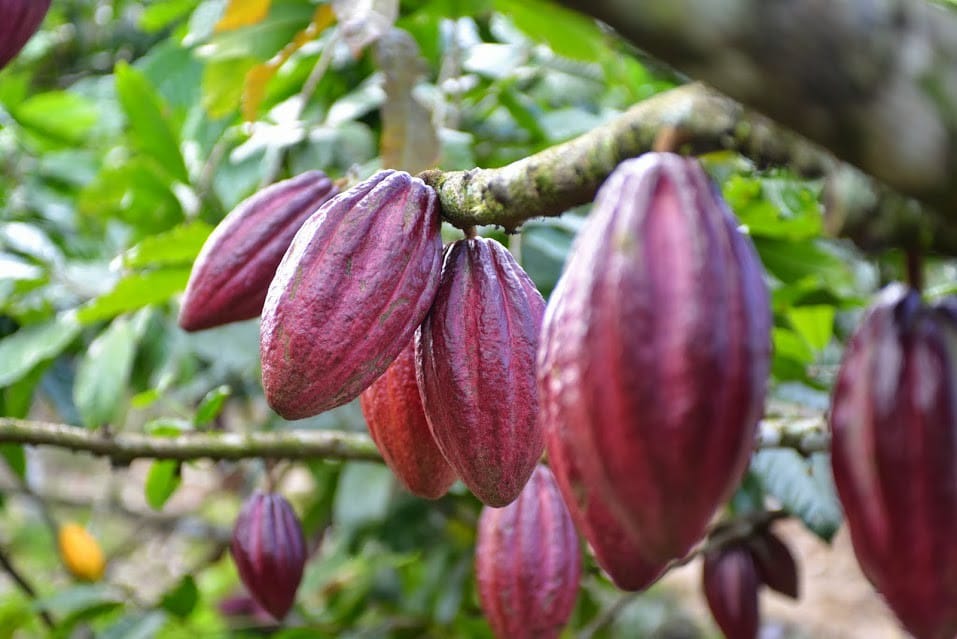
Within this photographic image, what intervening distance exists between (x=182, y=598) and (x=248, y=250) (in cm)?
115

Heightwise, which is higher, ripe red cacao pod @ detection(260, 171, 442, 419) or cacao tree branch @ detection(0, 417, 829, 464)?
ripe red cacao pod @ detection(260, 171, 442, 419)

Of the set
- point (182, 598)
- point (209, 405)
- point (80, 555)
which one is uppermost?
point (209, 405)

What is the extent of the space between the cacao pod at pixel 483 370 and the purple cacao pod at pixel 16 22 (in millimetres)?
494

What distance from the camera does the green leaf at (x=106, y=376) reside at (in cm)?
147

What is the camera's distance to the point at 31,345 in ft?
5.57

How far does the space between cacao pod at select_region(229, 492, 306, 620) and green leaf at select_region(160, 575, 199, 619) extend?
50 cm

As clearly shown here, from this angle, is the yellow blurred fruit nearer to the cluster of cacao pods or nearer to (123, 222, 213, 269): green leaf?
(123, 222, 213, 269): green leaf

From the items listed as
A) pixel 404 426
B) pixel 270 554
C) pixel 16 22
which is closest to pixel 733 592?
Answer: pixel 270 554

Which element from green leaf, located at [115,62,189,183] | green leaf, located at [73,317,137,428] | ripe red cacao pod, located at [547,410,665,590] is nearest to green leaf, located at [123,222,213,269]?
green leaf, located at [73,317,137,428]

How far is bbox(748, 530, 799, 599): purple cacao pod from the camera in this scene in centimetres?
157

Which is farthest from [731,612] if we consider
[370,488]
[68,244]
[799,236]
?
[68,244]

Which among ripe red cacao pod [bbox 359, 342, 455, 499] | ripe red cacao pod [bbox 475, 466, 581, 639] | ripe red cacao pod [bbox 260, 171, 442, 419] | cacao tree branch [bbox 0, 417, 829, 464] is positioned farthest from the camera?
cacao tree branch [bbox 0, 417, 829, 464]

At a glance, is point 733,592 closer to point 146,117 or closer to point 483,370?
point 483,370

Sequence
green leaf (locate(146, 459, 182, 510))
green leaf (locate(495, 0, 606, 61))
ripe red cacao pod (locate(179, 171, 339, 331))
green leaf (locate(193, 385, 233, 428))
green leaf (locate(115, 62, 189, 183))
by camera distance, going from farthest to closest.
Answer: green leaf (locate(115, 62, 189, 183))
green leaf (locate(495, 0, 606, 61))
green leaf (locate(146, 459, 182, 510))
green leaf (locate(193, 385, 233, 428))
ripe red cacao pod (locate(179, 171, 339, 331))
